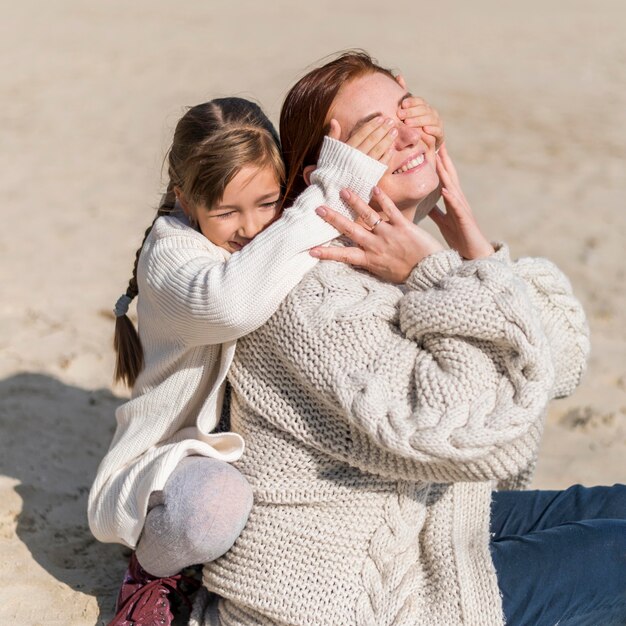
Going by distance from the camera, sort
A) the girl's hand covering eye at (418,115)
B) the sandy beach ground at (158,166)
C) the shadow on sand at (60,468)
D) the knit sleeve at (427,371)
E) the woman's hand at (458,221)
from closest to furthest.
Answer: the knit sleeve at (427,371)
the girl's hand covering eye at (418,115)
the woman's hand at (458,221)
the shadow on sand at (60,468)
the sandy beach ground at (158,166)

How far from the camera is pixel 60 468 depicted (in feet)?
12.3

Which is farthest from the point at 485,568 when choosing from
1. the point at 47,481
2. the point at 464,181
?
the point at 464,181

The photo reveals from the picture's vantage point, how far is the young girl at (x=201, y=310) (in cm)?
245

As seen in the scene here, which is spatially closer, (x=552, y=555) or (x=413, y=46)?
(x=552, y=555)

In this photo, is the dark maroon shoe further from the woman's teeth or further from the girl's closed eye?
the woman's teeth

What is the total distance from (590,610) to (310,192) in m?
1.32

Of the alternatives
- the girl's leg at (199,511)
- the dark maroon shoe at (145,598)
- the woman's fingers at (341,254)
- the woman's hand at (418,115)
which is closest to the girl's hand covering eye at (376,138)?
the woman's hand at (418,115)

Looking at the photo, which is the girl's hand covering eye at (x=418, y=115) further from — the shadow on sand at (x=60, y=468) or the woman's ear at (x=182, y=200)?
the shadow on sand at (x=60, y=468)

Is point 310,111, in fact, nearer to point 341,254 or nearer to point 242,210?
point 242,210

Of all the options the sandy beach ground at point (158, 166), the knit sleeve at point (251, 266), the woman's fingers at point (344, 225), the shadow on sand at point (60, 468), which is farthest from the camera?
the sandy beach ground at point (158, 166)

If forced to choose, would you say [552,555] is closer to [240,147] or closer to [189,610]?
[189,610]

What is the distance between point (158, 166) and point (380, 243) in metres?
4.93

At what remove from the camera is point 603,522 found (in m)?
2.71

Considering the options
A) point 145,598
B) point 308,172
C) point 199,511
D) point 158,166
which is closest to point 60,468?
point 145,598
